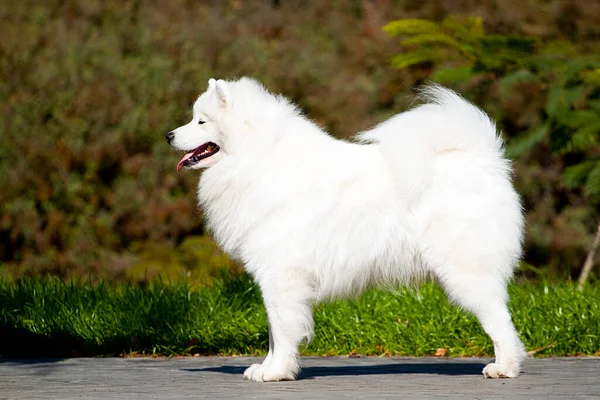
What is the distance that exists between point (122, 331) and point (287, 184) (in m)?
2.30

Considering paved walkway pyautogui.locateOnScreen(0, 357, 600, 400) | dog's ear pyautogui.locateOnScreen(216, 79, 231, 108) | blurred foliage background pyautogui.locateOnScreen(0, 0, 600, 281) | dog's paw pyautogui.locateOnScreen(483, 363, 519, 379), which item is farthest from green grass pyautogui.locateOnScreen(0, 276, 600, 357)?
blurred foliage background pyautogui.locateOnScreen(0, 0, 600, 281)

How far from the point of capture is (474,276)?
231 inches

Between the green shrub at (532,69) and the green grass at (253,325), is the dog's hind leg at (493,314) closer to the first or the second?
the green grass at (253,325)

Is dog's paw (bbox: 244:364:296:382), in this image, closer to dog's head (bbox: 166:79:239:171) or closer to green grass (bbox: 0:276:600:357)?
dog's head (bbox: 166:79:239:171)

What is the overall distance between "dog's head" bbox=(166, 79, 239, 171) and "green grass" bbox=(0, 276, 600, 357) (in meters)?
1.83

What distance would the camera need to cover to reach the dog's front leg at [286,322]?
19.1 feet

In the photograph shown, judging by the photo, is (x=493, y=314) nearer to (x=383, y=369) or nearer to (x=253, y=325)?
(x=383, y=369)

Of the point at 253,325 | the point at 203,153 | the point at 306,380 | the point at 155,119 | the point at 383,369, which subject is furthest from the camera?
the point at 155,119

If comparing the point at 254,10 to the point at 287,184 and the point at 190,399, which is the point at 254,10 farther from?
the point at 190,399

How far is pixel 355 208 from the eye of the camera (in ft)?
19.7

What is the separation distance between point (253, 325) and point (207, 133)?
2086 mm

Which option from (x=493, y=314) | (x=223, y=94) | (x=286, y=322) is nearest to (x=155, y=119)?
(x=223, y=94)

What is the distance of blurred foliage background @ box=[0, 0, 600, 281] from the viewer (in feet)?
41.0

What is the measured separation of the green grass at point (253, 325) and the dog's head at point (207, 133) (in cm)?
183
